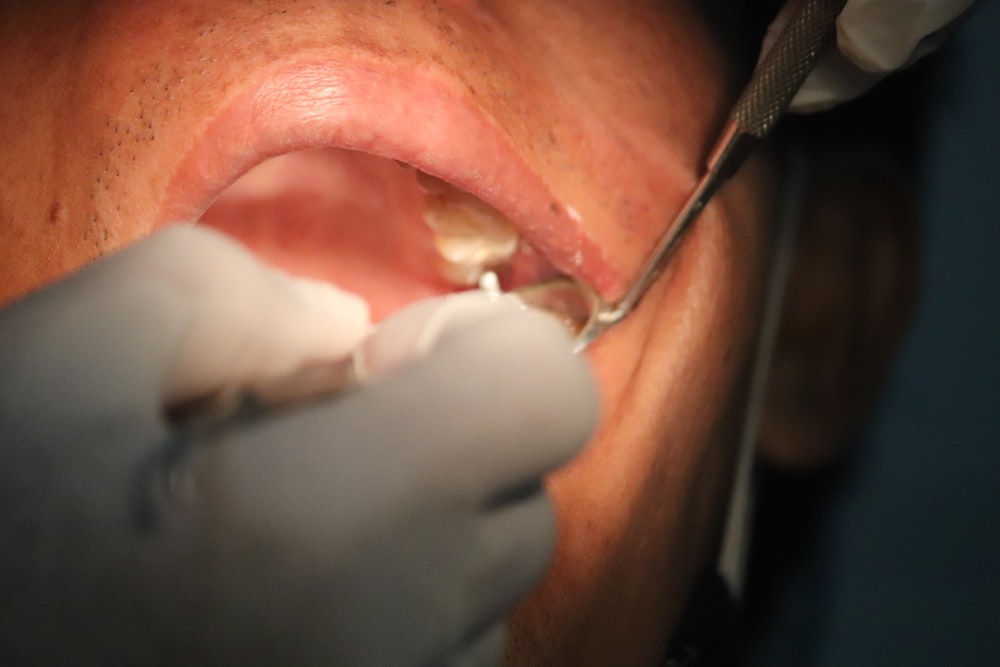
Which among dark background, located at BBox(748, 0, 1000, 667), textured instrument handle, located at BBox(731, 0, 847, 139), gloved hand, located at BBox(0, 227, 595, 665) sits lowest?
dark background, located at BBox(748, 0, 1000, 667)

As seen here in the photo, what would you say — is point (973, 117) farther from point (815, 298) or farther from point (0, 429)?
point (0, 429)

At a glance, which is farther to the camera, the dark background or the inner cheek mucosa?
the dark background

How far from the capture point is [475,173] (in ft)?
2.08

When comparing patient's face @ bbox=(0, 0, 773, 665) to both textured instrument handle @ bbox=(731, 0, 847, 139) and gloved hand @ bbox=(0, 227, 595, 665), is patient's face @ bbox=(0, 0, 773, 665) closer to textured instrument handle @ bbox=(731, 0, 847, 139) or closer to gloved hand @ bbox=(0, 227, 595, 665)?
textured instrument handle @ bbox=(731, 0, 847, 139)

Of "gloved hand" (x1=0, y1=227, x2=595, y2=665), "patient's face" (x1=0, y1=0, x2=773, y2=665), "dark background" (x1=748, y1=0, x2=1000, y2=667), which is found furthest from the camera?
"dark background" (x1=748, y1=0, x2=1000, y2=667)

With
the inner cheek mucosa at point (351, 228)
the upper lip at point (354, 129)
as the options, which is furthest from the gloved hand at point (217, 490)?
the inner cheek mucosa at point (351, 228)

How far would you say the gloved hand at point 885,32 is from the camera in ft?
2.01

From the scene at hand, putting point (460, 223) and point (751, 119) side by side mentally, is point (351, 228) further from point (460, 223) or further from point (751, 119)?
point (751, 119)

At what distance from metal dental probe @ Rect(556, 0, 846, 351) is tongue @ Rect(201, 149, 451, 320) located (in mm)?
225

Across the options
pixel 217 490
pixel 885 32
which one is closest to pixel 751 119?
pixel 885 32

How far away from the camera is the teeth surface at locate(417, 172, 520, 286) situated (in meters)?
0.76

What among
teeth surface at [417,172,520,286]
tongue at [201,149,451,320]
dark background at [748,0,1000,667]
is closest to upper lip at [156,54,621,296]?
teeth surface at [417,172,520,286]

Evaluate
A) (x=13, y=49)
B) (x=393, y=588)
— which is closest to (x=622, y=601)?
(x=393, y=588)

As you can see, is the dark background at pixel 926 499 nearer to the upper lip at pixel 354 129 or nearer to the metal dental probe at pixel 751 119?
the metal dental probe at pixel 751 119
